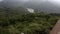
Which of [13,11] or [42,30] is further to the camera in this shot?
[13,11]

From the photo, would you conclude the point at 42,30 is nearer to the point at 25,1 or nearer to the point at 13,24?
the point at 13,24

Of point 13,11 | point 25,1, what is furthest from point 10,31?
point 25,1

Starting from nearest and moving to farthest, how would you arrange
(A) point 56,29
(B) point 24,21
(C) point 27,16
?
1. (A) point 56,29
2. (B) point 24,21
3. (C) point 27,16

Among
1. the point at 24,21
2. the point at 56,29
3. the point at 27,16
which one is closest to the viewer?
the point at 56,29

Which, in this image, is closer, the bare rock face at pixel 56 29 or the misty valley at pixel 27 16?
the bare rock face at pixel 56 29

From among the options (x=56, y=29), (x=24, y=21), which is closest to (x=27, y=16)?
(x=24, y=21)

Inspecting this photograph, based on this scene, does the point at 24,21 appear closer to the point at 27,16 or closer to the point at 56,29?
the point at 27,16

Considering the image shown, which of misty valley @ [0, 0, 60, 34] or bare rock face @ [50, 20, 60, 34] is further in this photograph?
misty valley @ [0, 0, 60, 34]

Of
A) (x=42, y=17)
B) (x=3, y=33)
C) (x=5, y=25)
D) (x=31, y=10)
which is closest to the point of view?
(x=3, y=33)
